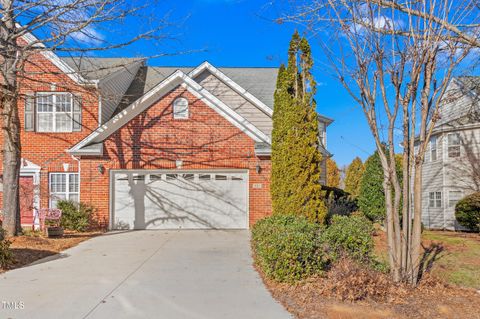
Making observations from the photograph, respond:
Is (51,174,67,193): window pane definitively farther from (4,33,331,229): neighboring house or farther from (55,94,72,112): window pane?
(55,94,72,112): window pane

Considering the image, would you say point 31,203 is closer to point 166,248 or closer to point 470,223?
point 166,248

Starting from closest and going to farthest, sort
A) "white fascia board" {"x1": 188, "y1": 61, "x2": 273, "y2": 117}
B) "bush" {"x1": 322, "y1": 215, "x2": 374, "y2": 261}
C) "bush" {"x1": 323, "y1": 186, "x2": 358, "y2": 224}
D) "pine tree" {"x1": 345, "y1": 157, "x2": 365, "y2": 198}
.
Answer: "bush" {"x1": 322, "y1": 215, "x2": 374, "y2": 261} < "bush" {"x1": 323, "y1": 186, "x2": 358, "y2": 224} < "white fascia board" {"x1": 188, "y1": 61, "x2": 273, "y2": 117} < "pine tree" {"x1": 345, "y1": 157, "x2": 365, "y2": 198}

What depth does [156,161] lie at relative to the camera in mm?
13461

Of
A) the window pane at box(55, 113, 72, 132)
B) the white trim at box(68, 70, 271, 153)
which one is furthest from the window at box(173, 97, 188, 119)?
the window pane at box(55, 113, 72, 132)

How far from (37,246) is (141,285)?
4.81 m

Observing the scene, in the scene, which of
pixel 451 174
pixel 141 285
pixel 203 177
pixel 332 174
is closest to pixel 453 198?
pixel 451 174

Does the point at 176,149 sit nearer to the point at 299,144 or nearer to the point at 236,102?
the point at 236,102

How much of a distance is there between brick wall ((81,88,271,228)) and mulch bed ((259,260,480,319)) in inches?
307

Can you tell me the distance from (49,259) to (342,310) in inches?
262

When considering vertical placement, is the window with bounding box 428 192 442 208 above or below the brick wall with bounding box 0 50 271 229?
below

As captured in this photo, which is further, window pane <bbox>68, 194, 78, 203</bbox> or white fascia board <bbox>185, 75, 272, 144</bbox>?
window pane <bbox>68, 194, 78, 203</bbox>

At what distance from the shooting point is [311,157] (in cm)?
928

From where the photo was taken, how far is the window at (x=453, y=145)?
18508mm

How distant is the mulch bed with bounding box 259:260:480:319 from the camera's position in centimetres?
484
